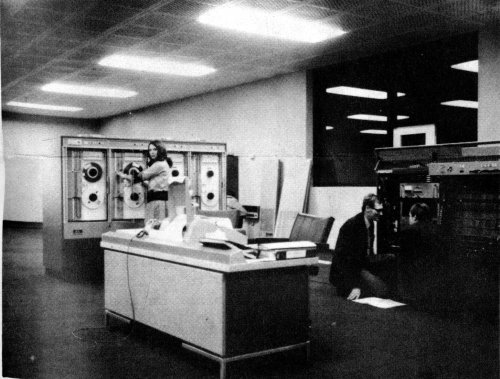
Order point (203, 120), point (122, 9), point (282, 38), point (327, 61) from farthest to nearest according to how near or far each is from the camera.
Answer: point (203, 120) < point (327, 61) < point (282, 38) < point (122, 9)

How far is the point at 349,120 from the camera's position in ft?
29.9

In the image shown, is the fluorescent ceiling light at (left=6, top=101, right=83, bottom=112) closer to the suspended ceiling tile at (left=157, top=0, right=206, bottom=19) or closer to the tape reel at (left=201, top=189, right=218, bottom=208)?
the tape reel at (left=201, top=189, right=218, bottom=208)

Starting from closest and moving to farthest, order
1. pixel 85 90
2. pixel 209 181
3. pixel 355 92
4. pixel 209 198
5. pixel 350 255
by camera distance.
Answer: pixel 350 255 → pixel 209 181 → pixel 209 198 → pixel 355 92 → pixel 85 90

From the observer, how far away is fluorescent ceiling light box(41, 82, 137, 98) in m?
10.6

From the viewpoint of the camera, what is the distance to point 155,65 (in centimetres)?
866

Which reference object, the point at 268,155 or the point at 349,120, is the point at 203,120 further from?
the point at 349,120

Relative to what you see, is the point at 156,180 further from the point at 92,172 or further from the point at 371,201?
the point at 371,201

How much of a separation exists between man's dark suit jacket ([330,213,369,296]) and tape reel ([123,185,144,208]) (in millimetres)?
2758

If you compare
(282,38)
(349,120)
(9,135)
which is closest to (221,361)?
(282,38)

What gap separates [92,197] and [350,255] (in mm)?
3170

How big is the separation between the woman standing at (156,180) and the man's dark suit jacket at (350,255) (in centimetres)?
201

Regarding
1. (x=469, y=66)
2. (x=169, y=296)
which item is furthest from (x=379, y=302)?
(x=469, y=66)

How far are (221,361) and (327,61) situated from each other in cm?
600

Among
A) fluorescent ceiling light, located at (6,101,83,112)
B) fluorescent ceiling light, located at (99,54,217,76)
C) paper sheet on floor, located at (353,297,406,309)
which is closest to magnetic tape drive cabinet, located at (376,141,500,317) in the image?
paper sheet on floor, located at (353,297,406,309)
